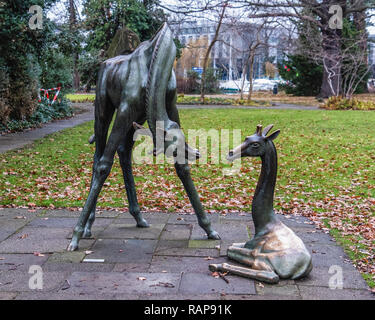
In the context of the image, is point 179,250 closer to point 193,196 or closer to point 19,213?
point 193,196

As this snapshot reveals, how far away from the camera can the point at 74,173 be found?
940cm

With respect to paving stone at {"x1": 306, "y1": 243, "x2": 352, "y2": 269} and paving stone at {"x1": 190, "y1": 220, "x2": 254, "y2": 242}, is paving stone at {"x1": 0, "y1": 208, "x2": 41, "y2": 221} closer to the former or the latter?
paving stone at {"x1": 190, "y1": 220, "x2": 254, "y2": 242}

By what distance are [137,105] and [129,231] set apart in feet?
5.50

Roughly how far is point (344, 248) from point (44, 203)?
4.30 m

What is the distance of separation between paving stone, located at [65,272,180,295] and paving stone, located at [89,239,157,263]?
15.0 inches

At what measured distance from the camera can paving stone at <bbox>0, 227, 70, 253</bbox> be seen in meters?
4.87

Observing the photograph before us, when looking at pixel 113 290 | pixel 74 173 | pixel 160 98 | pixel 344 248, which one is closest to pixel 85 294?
pixel 113 290

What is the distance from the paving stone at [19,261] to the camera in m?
4.35

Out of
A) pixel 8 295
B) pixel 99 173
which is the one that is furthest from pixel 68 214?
pixel 8 295

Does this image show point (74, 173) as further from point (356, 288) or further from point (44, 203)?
point (356, 288)

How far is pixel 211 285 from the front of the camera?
155 inches

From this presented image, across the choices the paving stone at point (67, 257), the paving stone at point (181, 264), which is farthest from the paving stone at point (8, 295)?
the paving stone at point (181, 264)

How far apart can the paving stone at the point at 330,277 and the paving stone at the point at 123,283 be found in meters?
1.16

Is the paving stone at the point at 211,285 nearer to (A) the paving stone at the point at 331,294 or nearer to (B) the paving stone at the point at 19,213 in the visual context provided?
(A) the paving stone at the point at 331,294
